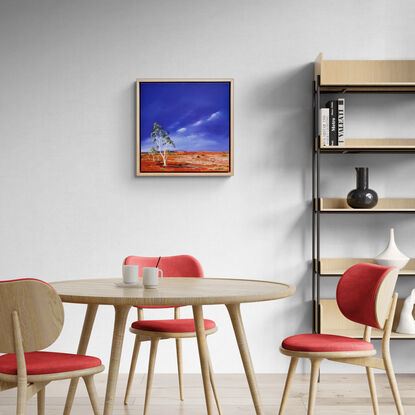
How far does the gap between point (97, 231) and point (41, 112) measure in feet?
2.87

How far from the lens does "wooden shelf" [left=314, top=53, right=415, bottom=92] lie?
11.2ft

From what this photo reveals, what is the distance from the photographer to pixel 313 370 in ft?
7.38

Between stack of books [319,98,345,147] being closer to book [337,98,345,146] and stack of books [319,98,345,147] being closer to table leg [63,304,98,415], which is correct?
book [337,98,345,146]

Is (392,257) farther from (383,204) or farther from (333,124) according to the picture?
(333,124)

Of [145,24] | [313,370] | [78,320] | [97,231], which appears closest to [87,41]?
[145,24]

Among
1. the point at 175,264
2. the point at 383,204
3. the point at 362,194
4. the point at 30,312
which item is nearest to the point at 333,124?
the point at 362,194

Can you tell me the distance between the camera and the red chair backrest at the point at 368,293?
2273 mm

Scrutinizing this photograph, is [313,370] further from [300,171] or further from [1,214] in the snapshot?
[1,214]

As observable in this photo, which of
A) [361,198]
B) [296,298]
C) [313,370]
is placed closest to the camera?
[313,370]

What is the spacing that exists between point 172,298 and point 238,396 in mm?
1401

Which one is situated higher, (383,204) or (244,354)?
(383,204)

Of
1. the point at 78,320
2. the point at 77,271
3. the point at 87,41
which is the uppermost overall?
the point at 87,41

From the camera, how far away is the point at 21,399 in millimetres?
1791

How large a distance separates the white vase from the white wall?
20 centimetres
